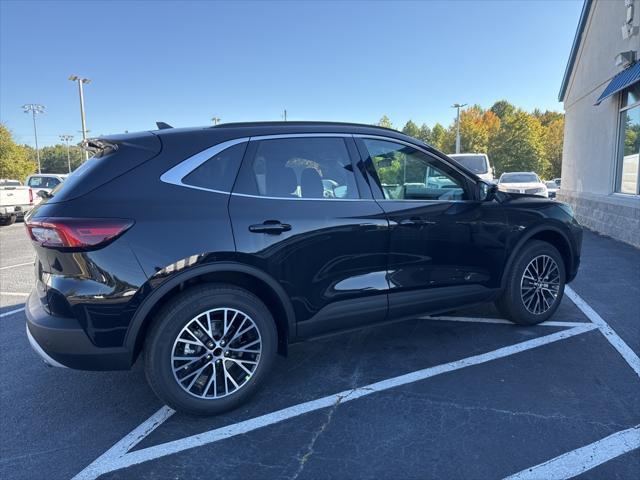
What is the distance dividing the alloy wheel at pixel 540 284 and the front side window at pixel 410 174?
3.62 feet

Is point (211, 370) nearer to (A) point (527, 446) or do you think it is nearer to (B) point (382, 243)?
(B) point (382, 243)

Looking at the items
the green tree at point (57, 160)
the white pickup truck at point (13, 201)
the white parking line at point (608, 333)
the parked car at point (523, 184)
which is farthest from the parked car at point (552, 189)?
the green tree at point (57, 160)

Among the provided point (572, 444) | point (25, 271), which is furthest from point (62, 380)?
point (25, 271)

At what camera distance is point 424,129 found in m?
86.2

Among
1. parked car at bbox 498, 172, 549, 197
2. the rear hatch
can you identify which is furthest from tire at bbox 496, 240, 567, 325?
parked car at bbox 498, 172, 549, 197

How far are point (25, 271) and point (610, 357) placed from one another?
8315mm

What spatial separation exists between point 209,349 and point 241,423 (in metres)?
0.51

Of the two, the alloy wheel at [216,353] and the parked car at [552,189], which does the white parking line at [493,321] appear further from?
the parked car at [552,189]

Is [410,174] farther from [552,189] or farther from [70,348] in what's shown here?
[552,189]

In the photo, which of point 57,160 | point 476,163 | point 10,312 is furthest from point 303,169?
point 57,160

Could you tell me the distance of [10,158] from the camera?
45781mm

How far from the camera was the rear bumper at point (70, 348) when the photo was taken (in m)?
2.62

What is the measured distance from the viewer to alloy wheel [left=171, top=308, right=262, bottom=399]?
2.83 m

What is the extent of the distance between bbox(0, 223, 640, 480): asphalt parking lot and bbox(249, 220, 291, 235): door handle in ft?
3.90
